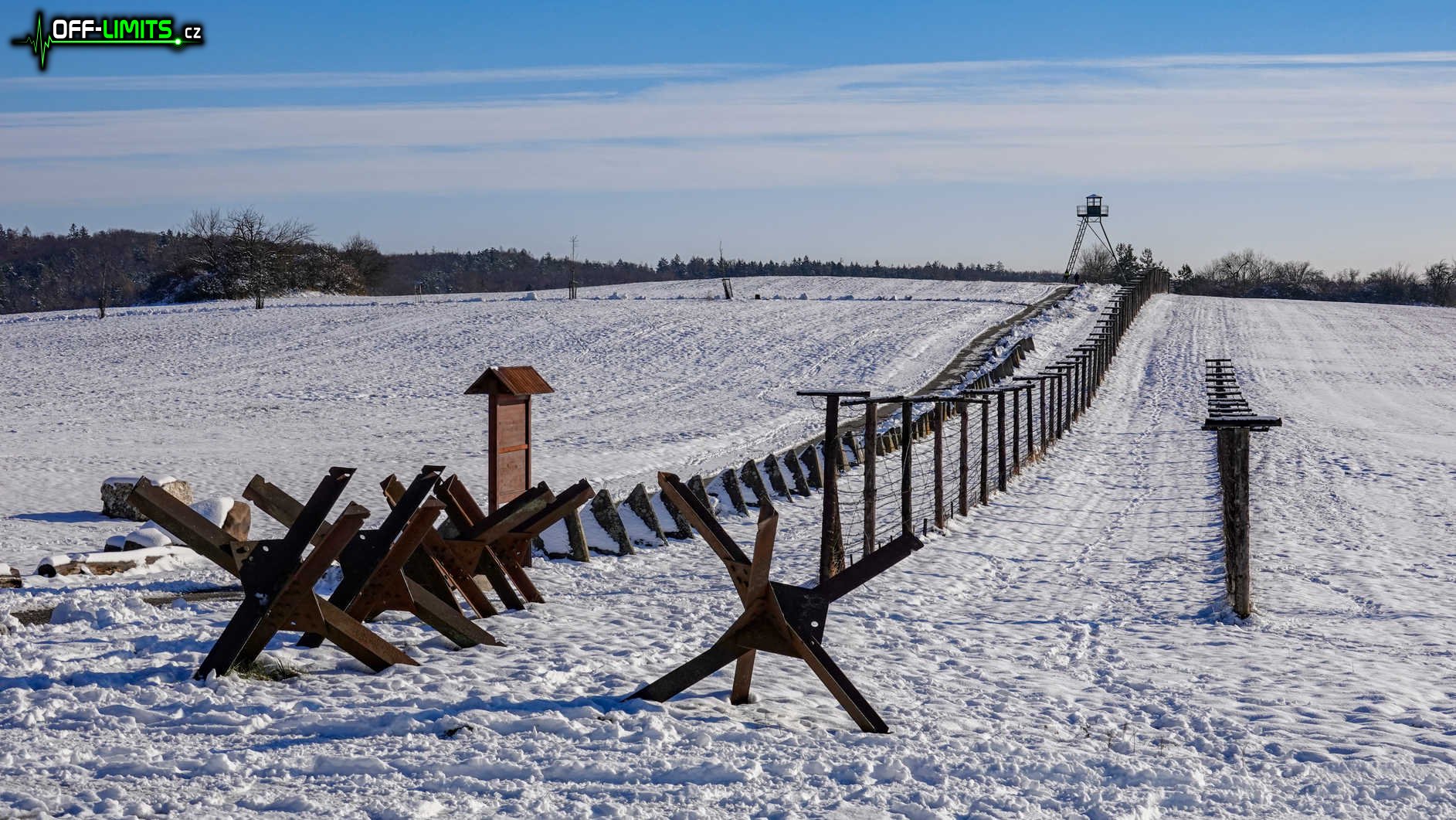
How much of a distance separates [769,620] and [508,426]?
6.62 m

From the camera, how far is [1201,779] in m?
5.67

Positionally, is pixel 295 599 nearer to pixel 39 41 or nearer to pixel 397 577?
pixel 397 577

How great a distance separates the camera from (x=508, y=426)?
41.1ft

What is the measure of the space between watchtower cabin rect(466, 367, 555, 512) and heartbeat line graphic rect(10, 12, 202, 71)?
172 inches

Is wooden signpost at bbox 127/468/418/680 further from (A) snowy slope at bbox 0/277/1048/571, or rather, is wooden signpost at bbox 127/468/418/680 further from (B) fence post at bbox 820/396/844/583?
(A) snowy slope at bbox 0/277/1048/571

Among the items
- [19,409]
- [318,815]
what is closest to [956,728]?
[318,815]

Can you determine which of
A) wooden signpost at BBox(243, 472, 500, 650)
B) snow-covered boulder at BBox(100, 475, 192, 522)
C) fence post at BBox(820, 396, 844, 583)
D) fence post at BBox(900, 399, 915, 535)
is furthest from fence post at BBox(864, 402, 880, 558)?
snow-covered boulder at BBox(100, 475, 192, 522)

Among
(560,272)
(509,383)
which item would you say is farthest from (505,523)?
(560,272)

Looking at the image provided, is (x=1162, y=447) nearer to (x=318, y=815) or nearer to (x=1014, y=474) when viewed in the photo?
(x=1014, y=474)

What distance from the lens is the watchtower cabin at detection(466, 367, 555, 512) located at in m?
12.2

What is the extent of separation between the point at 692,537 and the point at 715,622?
13.5ft

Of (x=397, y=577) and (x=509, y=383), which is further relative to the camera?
(x=509, y=383)

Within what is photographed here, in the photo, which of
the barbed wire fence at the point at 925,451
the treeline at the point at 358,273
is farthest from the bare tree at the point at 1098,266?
the barbed wire fence at the point at 925,451

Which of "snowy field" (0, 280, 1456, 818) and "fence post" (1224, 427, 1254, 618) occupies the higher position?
"fence post" (1224, 427, 1254, 618)
